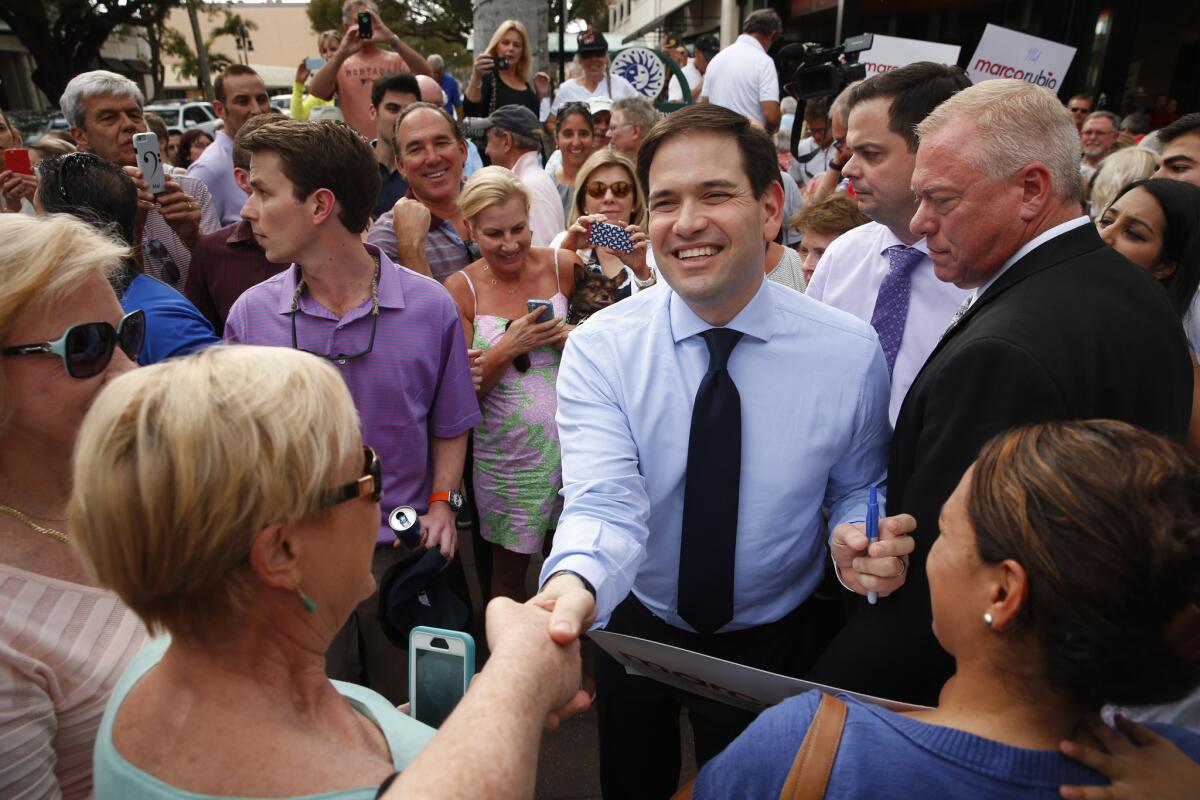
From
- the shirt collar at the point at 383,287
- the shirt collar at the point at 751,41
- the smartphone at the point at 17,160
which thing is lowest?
the shirt collar at the point at 383,287

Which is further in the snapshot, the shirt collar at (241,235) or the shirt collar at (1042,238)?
the shirt collar at (241,235)

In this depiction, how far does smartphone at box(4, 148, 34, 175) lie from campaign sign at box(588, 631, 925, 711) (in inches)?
Answer: 153

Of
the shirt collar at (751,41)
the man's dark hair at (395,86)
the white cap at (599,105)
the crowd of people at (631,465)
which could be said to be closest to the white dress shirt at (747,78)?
the shirt collar at (751,41)

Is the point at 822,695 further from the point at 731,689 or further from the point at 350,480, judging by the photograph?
the point at 350,480

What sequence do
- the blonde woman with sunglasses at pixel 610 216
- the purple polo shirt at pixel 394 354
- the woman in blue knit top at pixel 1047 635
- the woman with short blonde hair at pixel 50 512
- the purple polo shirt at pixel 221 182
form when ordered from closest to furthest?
1. the woman in blue knit top at pixel 1047 635
2. the woman with short blonde hair at pixel 50 512
3. the purple polo shirt at pixel 394 354
4. the blonde woman with sunglasses at pixel 610 216
5. the purple polo shirt at pixel 221 182

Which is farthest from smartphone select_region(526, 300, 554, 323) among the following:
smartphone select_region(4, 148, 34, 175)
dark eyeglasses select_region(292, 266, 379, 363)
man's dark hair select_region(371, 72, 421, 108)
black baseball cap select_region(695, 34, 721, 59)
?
black baseball cap select_region(695, 34, 721, 59)

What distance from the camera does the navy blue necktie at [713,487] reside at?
1.89 metres

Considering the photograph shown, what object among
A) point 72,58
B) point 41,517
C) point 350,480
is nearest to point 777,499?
point 350,480

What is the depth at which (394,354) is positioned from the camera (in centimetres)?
249

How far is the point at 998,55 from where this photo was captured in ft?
17.9

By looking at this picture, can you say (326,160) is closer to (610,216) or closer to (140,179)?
(140,179)

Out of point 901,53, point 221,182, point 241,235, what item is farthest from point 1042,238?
point 221,182

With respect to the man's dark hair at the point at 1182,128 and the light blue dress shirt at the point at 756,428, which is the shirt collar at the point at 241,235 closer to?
the light blue dress shirt at the point at 756,428

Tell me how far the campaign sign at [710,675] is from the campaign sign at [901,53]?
4798mm
